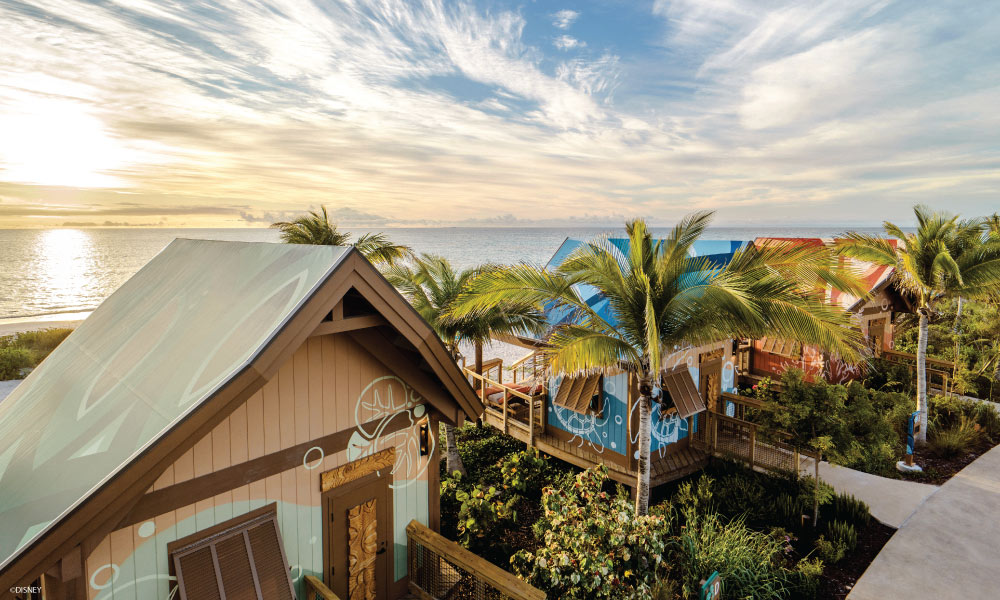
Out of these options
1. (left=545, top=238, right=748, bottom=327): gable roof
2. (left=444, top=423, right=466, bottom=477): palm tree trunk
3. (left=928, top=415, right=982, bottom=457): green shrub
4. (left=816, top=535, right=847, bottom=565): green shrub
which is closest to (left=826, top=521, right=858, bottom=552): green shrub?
(left=816, top=535, right=847, bottom=565): green shrub

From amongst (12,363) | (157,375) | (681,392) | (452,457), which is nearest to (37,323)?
(12,363)

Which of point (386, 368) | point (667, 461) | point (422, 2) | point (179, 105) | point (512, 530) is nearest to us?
point (386, 368)

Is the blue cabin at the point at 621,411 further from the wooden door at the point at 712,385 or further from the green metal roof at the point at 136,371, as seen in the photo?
A: the green metal roof at the point at 136,371

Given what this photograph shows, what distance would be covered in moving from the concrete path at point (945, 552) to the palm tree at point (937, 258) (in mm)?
3319

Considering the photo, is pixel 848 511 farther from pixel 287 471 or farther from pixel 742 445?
pixel 287 471

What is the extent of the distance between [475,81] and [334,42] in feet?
68.2

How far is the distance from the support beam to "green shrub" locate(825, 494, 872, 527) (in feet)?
32.3

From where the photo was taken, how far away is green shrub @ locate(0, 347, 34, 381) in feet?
69.3

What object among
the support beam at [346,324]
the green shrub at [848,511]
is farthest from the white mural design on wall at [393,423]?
the green shrub at [848,511]

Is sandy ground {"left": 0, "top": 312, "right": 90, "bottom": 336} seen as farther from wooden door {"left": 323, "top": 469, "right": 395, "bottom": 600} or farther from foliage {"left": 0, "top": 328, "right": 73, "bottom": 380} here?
wooden door {"left": 323, "top": 469, "right": 395, "bottom": 600}

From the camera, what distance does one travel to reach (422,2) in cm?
1485

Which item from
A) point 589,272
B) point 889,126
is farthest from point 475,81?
point 589,272

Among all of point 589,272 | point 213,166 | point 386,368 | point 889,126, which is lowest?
point 386,368

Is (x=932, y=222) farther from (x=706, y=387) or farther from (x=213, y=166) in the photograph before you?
(x=213, y=166)
